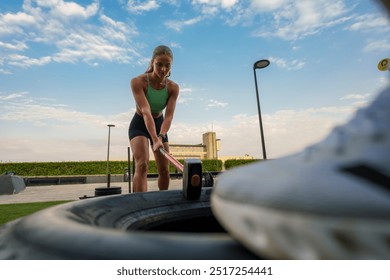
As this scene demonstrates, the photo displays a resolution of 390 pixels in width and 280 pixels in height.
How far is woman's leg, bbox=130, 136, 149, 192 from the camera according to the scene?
9.07ft

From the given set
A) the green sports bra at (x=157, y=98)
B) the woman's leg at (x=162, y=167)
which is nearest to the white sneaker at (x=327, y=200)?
the woman's leg at (x=162, y=167)

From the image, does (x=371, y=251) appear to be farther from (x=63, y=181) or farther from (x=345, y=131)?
(x=63, y=181)

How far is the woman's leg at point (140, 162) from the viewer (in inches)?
109

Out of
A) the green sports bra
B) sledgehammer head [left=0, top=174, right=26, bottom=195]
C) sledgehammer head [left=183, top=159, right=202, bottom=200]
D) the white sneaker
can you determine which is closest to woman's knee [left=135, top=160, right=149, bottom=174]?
the green sports bra

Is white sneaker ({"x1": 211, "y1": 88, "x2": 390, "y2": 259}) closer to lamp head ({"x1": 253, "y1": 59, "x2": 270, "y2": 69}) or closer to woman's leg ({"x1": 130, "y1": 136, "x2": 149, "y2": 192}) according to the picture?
woman's leg ({"x1": 130, "y1": 136, "x2": 149, "y2": 192})

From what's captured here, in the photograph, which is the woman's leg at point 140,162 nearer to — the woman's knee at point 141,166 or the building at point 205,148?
the woman's knee at point 141,166

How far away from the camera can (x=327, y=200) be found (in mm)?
351

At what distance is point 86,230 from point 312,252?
1.43 ft

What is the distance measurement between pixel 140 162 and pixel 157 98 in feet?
2.40

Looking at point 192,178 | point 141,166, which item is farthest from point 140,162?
point 192,178

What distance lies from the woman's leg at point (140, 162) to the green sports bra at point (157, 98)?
38 cm

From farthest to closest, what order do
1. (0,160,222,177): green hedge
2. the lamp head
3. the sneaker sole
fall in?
1. (0,160,222,177): green hedge
2. the lamp head
3. the sneaker sole
